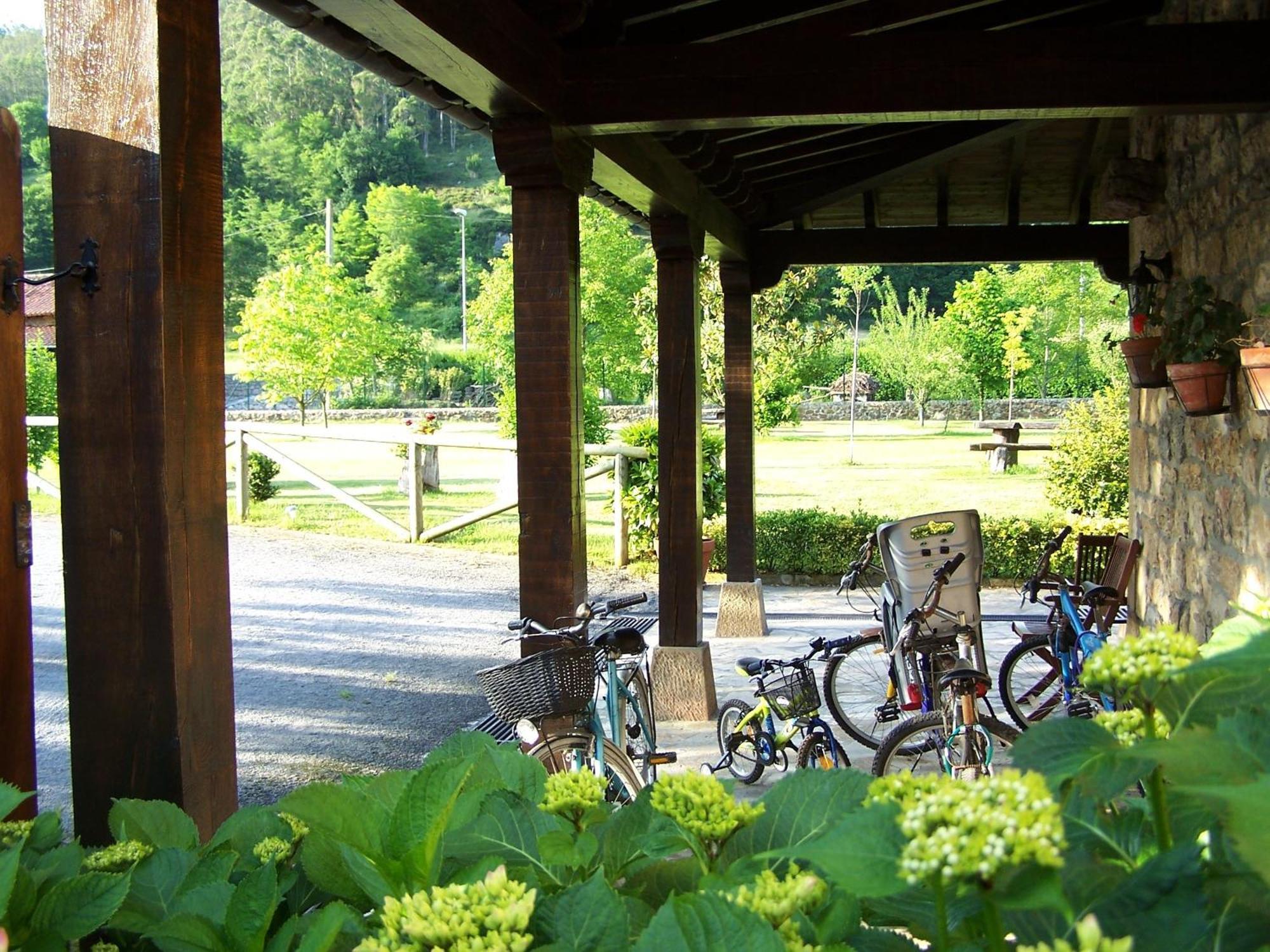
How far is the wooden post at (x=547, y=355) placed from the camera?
11.5 feet

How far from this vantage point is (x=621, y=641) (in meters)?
3.90

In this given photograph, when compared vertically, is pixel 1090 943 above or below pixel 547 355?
below

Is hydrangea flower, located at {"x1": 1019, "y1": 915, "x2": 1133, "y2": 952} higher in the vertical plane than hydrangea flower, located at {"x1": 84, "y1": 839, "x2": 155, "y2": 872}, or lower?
higher

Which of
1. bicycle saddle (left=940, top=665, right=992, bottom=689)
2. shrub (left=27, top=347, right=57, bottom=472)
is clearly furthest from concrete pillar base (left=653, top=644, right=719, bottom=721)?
shrub (left=27, top=347, right=57, bottom=472)

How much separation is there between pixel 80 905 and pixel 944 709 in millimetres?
3922

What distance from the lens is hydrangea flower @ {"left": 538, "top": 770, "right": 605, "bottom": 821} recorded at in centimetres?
81

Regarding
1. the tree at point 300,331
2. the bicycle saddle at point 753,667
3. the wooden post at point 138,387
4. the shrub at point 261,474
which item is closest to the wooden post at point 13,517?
the wooden post at point 138,387

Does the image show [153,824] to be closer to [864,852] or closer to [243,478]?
[864,852]

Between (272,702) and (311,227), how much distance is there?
40.3 metres

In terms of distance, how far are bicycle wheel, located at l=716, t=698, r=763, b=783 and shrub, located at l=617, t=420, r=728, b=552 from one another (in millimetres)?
5527

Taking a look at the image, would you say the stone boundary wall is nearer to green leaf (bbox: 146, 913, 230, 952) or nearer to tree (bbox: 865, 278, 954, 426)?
tree (bbox: 865, 278, 954, 426)

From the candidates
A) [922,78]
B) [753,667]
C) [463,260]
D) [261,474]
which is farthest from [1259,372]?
[463,260]

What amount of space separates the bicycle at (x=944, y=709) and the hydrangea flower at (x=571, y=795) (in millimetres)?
3055

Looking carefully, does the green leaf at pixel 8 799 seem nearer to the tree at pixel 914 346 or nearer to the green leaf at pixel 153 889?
the green leaf at pixel 153 889
